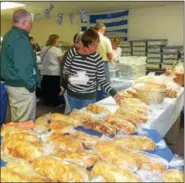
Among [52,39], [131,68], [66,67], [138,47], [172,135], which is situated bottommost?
[172,135]

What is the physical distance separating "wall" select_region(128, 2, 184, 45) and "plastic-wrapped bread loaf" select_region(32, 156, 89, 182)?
2717 mm

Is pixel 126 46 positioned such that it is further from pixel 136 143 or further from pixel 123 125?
pixel 136 143

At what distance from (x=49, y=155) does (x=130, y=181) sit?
12.4 inches

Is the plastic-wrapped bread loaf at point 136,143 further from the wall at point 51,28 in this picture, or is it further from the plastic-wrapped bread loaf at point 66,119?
the wall at point 51,28

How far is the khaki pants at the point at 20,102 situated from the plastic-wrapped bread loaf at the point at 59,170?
40.2 inches

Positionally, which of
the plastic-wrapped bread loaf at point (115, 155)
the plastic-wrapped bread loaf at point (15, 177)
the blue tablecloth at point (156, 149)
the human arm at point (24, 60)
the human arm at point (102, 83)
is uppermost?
the human arm at point (24, 60)

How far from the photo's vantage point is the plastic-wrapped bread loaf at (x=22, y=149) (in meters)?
0.97

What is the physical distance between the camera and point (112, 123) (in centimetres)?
139

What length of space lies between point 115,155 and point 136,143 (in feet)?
0.63

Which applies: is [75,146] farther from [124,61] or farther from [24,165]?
A: [124,61]

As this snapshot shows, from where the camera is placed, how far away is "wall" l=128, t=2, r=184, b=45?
342 cm

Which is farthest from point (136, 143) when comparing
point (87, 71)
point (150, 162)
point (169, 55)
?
point (169, 55)

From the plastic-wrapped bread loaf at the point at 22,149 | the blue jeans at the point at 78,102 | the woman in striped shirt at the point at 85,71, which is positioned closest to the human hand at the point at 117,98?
the woman in striped shirt at the point at 85,71

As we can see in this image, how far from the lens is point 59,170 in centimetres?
86
